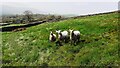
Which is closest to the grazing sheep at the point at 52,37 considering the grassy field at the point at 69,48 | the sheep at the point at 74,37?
the grassy field at the point at 69,48

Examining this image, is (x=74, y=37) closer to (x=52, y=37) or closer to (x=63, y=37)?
(x=63, y=37)

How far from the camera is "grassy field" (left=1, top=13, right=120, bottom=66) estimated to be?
31.3m

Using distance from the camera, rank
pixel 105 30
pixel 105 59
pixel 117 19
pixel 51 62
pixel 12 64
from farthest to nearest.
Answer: pixel 117 19
pixel 105 30
pixel 12 64
pixel 51 62
pixel 105 59

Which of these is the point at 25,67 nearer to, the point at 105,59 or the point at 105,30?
the point at 105,59

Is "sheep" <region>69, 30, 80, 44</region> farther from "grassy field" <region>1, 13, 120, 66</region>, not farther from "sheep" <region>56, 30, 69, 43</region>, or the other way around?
"sheep" <region>56, 30, 69, 43</region>

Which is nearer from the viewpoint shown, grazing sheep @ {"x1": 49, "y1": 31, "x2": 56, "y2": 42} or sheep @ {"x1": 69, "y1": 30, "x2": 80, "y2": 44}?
sheep @ {"x1": 69, "y1": 30, "x2": 80, "y2": 44}

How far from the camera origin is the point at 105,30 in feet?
128

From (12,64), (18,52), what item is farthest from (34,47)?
(12,64)

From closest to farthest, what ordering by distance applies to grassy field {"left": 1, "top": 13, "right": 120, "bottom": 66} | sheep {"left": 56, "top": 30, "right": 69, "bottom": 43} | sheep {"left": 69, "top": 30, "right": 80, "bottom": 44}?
A: grassy field {"left": 1, "top": 13, "right": 120, "bottom": 66}
sheep {"left": 69, "top": 30, "right": 80, "bottom": 44}
sheep {"left": 56, "top": 30, "right": 69, "bottom": 43}

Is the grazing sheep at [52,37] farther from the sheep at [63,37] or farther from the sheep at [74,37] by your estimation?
the sheep at [74,37]

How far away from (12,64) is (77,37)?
336 inches

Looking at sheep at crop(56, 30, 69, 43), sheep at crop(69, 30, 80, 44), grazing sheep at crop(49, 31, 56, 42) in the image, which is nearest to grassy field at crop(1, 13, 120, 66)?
grazing sheep at crop(49, 31, 56, 42)

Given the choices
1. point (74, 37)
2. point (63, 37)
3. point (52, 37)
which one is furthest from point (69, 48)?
point (52, 37)

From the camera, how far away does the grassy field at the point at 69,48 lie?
3127 cm
